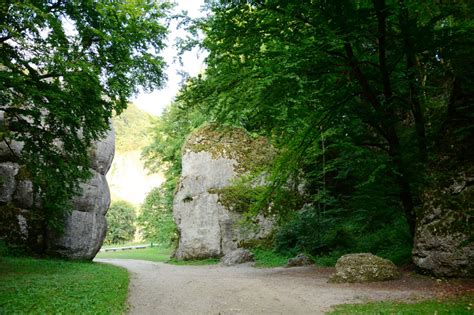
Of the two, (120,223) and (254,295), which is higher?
(120,223)

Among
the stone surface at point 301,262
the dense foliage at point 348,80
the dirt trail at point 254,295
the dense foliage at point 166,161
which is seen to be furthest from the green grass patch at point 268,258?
the dense foliage at point 166,161

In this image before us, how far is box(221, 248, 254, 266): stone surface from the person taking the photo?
15203mm

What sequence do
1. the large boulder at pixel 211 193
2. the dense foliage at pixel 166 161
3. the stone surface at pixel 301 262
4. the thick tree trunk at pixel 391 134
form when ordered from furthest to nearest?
the dense foliage at pixel 166 161, the large boulder at pixel 211 193, the stone surface at pixel 301 262, the thick tree trunk at pixel 391 134

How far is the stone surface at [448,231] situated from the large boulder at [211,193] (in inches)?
362

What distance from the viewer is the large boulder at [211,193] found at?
703 inches

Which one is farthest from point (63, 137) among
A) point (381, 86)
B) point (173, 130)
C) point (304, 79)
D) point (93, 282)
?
point (173, 130)

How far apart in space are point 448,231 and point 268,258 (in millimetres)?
8423

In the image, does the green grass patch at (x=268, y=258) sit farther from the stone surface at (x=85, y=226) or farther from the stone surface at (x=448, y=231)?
the stone surface at (x=85, y=226)

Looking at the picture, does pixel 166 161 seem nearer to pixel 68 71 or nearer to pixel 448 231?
pixel 68 71

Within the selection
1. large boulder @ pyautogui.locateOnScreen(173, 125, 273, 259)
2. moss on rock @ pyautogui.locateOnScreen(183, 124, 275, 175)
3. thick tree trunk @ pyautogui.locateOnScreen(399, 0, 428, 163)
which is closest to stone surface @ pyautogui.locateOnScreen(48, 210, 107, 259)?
large boulder @ pyautogui.locateOnScreen(173, 125, 273, 259)

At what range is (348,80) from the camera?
8508 mm

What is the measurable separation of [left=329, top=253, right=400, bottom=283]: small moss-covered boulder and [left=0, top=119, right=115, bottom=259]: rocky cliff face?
9251 mm

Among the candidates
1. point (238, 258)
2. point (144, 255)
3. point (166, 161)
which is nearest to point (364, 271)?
point (238, 258)

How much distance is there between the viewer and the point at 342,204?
659 inches
